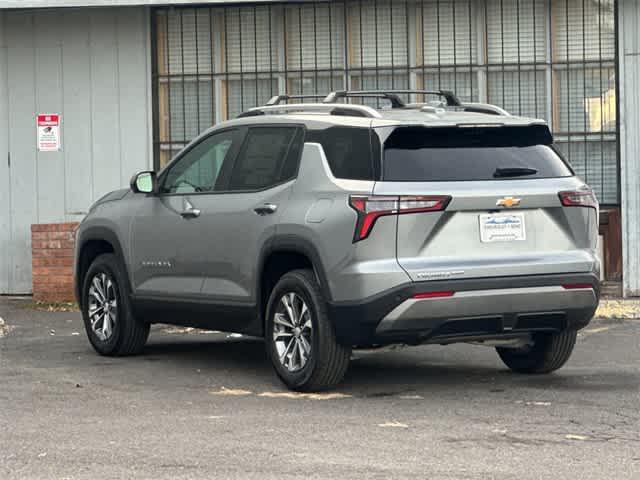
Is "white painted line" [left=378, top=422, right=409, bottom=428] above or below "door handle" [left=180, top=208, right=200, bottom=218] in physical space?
below

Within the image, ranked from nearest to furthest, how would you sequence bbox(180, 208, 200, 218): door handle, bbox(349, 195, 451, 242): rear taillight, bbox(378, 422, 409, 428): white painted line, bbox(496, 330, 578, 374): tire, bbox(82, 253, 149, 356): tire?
bbox(378, 422, 409, 428): white painted line
bbox(349, 195, 451, 242): rear taillight
bbox(496, 330, 578, 374): tire
bbox(180, 208, 200, 218): door handle
bbox(82, 253, 149, 356): tire

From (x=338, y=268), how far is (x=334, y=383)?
0.78 metres

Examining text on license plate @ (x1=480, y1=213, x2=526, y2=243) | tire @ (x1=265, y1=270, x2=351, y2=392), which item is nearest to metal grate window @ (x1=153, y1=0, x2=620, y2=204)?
text on license plate @ (x1=480, y1=213, x2=526, y2=243)

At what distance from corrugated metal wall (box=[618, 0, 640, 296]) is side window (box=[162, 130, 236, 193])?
6.26 metres

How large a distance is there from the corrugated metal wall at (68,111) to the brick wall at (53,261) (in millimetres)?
728

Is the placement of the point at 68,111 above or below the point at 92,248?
above

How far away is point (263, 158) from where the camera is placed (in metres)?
10.2

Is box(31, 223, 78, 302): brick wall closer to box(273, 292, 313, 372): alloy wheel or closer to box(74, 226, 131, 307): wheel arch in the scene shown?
box(74, 226, 131, 307): wheel arch

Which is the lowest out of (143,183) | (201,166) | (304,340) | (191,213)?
(304,340)

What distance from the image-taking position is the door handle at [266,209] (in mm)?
9797

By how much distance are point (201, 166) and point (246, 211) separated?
0.84m

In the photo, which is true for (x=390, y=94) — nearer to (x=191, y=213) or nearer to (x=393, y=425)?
(x=191, y=213)

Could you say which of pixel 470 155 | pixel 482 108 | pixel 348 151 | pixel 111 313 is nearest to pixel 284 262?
pixel 348 151

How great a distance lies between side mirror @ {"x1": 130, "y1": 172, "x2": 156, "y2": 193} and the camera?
1112cm
